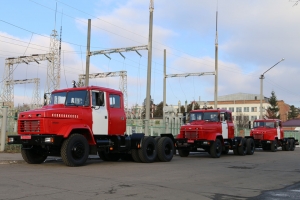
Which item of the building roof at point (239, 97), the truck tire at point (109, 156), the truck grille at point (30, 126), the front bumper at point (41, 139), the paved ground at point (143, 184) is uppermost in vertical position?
the building roof at point (239, 97)

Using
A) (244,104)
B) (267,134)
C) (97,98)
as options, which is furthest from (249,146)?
(244,104)

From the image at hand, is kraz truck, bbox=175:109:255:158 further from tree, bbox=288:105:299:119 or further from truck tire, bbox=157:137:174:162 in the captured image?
tree, bbox=288:105:299:119

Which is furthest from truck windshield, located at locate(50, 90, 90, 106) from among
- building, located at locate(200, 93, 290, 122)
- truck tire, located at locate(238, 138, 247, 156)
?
building, located at locate(200, 93, 290, 122)

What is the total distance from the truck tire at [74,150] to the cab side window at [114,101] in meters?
2.16

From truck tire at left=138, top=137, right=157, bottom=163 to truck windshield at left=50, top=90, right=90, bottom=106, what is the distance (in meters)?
3.15

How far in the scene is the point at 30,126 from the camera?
12.2m

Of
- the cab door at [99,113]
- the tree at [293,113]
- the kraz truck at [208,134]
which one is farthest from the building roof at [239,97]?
the cab door at [99,113]

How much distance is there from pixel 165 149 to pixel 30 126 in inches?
246

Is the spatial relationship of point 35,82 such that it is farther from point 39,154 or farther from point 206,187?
point 206,187

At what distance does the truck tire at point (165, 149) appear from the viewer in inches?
620

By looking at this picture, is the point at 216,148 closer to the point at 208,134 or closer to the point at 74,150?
the point at 208,134

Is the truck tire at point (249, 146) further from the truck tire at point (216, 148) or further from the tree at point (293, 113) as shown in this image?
the tree at point (293, 113)

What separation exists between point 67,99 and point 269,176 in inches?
293

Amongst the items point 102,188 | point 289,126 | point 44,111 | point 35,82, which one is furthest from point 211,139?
point 289,126
